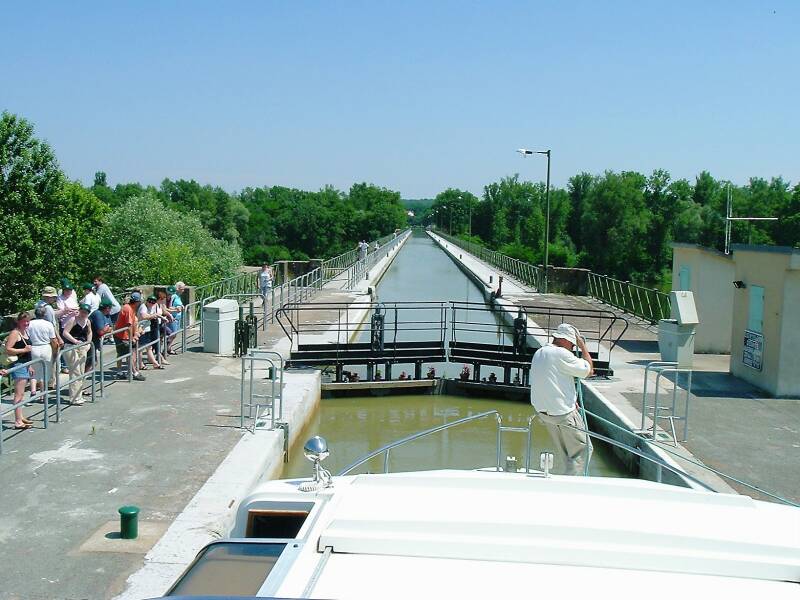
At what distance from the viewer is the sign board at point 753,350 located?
49.6 feet

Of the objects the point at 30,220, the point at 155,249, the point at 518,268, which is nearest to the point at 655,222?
the point at 518,268

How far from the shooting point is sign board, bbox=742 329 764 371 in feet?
49.6

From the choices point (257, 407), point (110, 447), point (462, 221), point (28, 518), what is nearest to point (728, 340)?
point (257, 407)

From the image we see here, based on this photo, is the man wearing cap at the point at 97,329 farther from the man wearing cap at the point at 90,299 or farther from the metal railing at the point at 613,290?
the metal railing at the point at 613,290

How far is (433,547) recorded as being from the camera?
3.21m

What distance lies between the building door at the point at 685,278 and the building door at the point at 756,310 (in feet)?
14.2

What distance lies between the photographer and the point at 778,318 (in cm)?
1454

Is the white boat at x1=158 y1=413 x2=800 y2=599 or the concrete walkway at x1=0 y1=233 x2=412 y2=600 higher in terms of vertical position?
the white boat at x1=158 y1=413 x2=800 y2=599

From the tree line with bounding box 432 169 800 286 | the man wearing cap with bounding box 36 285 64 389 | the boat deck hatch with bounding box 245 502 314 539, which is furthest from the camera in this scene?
the tree line with bounding box 432 169 800 286

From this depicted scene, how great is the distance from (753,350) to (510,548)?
44.9 feet

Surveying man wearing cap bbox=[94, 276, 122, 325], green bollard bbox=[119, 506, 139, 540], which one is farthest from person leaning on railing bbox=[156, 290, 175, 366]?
green bollard bbox=[119, 506, 139, 540]

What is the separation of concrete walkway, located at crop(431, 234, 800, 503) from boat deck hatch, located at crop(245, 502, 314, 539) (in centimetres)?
588

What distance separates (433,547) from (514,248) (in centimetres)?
7098

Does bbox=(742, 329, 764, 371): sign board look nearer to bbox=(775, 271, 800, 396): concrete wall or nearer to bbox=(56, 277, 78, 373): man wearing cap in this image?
bbox=(775, 271, 800, 396): concrete wall
